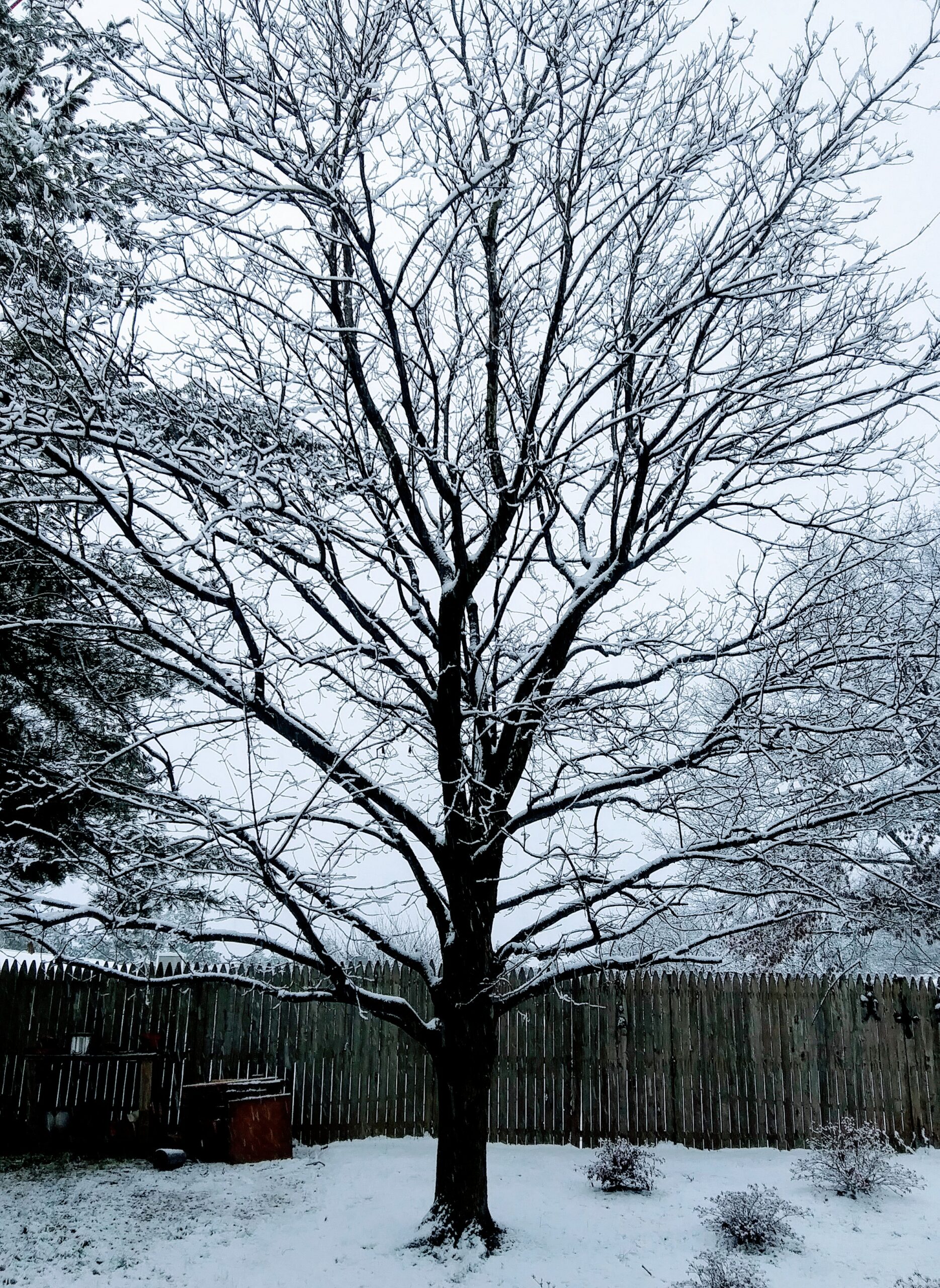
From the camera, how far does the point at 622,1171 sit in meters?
7.87

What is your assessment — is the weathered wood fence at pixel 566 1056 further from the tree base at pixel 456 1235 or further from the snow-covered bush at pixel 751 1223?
the tree base at pixel 456 1235

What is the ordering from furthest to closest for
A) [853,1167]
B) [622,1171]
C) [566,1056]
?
[566,1056], [622,1171], [853,1167]

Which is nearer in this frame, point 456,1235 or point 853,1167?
point 456,1235

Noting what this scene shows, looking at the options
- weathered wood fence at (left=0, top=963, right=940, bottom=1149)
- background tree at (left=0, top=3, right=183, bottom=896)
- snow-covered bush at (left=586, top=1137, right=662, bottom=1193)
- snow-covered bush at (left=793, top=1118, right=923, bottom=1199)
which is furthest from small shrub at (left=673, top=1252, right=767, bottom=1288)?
background tree at (left=0, top=3, right=183, bottom=896)

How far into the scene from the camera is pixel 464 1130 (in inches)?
237

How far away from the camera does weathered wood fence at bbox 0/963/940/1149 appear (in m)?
9.76

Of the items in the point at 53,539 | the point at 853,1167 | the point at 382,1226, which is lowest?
the point at 382,1226

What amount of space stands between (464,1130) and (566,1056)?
4.22m

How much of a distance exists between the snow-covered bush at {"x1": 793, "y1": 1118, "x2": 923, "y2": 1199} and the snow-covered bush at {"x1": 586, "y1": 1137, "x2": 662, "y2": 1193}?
1.42 metres

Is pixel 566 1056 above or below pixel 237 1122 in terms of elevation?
above

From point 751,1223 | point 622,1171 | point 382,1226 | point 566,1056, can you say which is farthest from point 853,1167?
point 382,1226

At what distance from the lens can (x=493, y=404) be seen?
645 cm

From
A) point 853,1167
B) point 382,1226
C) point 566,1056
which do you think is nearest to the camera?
point 382,1226

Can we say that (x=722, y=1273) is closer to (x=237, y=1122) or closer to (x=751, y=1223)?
(x=751, y=1223)
